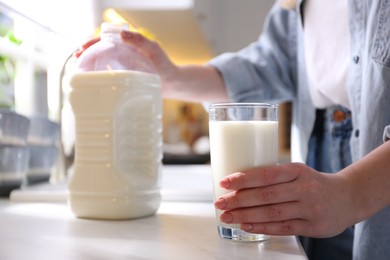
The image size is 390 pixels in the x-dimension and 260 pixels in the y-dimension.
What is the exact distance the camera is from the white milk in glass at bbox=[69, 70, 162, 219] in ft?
2.28

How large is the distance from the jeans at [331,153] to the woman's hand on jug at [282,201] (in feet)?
1.42

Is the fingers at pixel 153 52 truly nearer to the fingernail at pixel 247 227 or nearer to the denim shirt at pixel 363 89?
the denim shirt at pixel 363 89

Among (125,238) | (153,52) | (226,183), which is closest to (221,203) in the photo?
(226,183)

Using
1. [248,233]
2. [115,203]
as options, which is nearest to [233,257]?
[248,233]

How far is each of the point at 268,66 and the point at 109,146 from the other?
0.59 meters

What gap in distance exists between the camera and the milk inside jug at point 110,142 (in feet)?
2.28

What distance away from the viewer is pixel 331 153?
39.6 inches

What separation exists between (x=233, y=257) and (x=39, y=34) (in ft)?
3.62

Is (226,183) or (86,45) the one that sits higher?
(86,45)

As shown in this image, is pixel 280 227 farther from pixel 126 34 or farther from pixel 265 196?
pixel 126 34

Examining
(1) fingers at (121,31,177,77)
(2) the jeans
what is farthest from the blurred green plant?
(2) the jeans

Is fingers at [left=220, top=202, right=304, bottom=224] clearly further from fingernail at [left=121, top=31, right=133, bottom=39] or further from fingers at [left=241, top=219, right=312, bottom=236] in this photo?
fingernail at [left=121, top=31, right=133, bottom=39]

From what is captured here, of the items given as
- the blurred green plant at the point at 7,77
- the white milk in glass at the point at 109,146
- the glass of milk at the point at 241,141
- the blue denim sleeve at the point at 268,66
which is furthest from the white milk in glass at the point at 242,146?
the blurred green plant at the point at 7,77

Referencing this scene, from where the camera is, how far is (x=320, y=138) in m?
1.06
